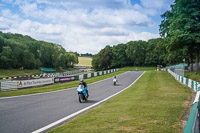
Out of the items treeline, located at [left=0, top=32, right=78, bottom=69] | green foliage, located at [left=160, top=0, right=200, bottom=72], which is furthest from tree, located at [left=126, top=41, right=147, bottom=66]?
green foliage, located at [left=160, top=0, right=200, bottom=72]

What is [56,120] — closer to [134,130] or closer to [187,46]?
[134,130]

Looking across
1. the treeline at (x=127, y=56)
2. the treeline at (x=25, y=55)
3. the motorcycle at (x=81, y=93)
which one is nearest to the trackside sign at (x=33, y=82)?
the motorcycle at (x=81, y=93)

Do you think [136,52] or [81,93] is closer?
[81,93]

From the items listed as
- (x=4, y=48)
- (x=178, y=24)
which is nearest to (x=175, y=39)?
(x=178, y=24)

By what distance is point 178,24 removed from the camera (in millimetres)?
30750

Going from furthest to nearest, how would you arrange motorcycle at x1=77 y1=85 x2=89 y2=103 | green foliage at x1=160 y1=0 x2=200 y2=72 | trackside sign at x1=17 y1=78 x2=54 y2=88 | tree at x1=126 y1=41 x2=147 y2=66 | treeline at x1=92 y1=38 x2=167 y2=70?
1. tree at x1=126 y1=41 x2=147 y2=66
2. treeline at x1=92 y1=38 x2=167 y2=70
3. green foliage at x1=160 y1=0 x2=200 y2=72
4. trackside sign at x1=17 y1=78 x2=54 y2=88
5. motorcycle at x1=77 y1=85 x2=89 y2=103

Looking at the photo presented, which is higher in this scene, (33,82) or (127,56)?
(127,56)

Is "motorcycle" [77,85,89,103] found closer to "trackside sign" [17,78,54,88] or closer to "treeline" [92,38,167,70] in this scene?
"trackside sign" [17,78,54,88]

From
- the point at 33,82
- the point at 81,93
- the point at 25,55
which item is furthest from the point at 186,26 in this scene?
the point at 25,55

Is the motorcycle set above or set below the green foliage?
below

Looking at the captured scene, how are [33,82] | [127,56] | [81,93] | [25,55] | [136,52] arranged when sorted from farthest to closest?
1. [127,56]
2. [136,52]
3. [25,55]
4. [33,82]
5. [81,93]

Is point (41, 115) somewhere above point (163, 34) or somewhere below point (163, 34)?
below

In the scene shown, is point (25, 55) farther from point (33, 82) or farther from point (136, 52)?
point (33, 82)

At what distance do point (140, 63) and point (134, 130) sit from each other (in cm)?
12085
